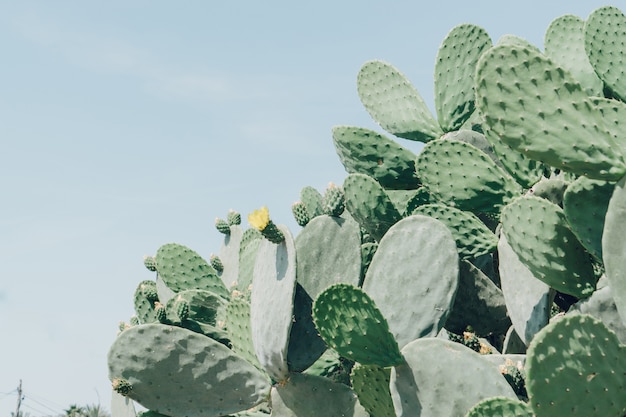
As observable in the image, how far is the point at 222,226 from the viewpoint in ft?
18.1

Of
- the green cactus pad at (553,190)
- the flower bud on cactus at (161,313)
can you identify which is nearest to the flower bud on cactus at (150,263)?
the flower bud on cactus at (161,313)

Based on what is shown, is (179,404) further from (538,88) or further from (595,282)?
(538,88)

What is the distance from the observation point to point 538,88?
8.92 feet

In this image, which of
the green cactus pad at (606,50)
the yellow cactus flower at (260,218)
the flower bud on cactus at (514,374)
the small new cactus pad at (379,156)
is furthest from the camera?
the green cactus pad at (606,50)

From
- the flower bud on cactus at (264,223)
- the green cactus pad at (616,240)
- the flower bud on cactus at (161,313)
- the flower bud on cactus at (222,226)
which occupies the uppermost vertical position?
the flower bud on cactus at (222,226)

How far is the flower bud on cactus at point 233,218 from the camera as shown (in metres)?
5.50

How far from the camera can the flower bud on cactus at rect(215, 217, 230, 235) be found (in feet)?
18.1

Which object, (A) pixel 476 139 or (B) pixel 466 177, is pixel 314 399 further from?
(A) pixel 476 139

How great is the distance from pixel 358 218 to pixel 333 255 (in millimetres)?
224

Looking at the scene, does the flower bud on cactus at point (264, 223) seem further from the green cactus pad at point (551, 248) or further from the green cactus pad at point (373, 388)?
the green cactus pad at point (551, 248)

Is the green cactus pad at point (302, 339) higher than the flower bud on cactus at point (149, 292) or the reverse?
the reverse

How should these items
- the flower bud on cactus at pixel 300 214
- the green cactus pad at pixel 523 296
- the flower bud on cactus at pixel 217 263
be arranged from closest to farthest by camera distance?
the green cactus pad at pixel 523 296 < the flower bud on cactus at pixel 300 214 < the flower bud on cactus at pixel 217 263

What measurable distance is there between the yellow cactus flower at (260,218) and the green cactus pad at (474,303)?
815 mm

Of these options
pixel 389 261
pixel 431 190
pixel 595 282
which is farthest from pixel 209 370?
pixel 595 282
